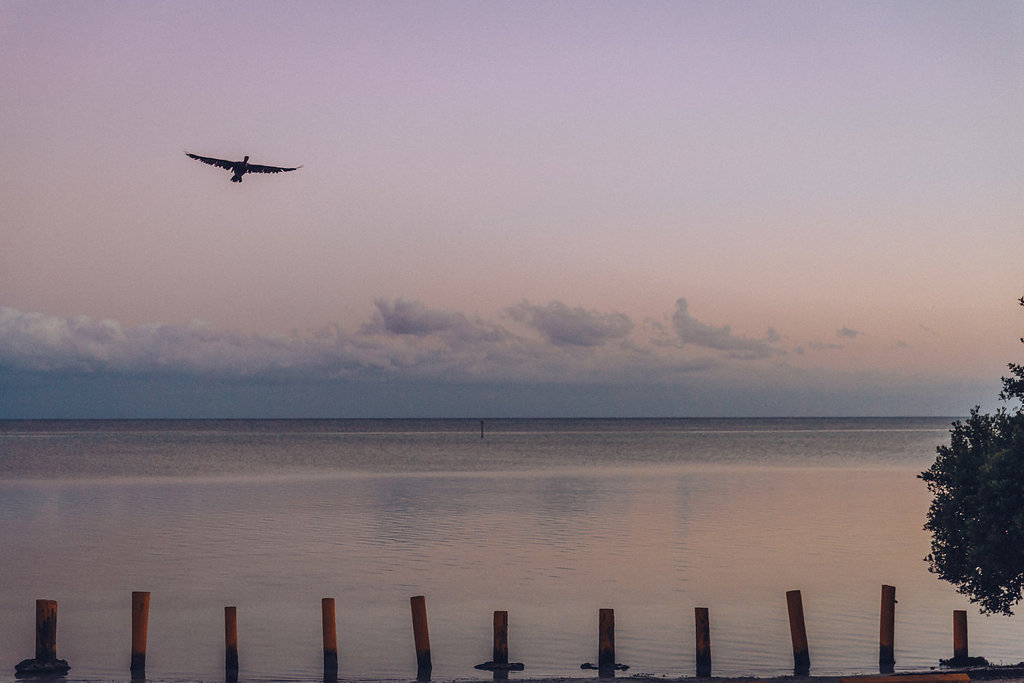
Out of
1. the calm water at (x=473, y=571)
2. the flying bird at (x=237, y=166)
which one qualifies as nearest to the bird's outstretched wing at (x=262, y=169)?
the flying bird at (x=237, y=166)

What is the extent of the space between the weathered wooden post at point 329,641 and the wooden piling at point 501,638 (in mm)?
3421

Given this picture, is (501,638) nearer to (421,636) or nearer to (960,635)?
(421,636)

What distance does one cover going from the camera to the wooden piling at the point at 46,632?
2219cm

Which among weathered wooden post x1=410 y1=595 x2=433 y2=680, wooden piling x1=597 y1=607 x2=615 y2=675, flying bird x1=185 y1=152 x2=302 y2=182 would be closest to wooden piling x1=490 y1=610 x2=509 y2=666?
weathered wooden post x1=410 y1=595 x2=433 y2=680

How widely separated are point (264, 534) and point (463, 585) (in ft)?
56.5

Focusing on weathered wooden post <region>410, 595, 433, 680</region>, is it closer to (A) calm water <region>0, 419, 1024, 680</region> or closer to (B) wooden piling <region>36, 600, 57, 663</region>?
(A) calm water <region>0, 419, 1024, 680</region>

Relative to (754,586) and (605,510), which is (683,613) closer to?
(754,586)

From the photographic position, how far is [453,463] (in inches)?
4749

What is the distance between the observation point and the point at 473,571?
130 feet

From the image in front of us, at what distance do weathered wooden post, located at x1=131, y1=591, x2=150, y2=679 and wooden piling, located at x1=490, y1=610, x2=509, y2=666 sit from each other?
24.2 ft

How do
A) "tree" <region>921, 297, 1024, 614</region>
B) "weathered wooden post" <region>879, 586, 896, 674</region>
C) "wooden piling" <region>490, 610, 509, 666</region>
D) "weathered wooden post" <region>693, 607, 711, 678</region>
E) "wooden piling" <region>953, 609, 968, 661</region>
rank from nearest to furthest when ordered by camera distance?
"tree" <region>921, 297, 1024, 614</region> < "weathered wooden post" <region>693, 607, 711, 678</region> < "wooden piling" <region>490, 610, 509, 666</region> < "wooden piling" <region>953, 609, 968, 661</region> < "weathered wooden post" <region>879, 586, 896, 674</region>

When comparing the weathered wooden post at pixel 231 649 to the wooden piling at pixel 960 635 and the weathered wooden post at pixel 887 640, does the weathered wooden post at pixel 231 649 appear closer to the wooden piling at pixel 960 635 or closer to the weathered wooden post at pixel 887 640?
the weathered wooden post at pixel 887 640

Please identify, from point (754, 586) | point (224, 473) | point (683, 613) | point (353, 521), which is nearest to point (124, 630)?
point (683, 613)

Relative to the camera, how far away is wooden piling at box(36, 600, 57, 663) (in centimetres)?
2219
